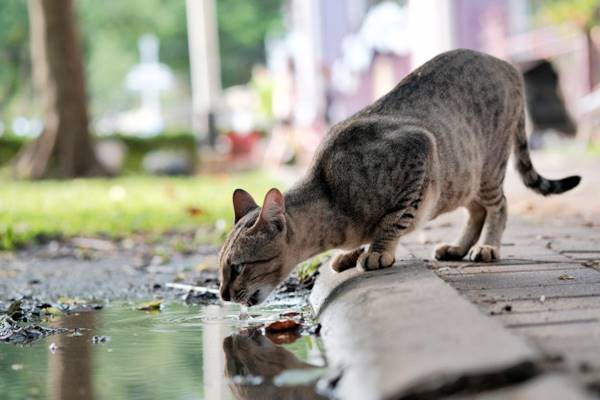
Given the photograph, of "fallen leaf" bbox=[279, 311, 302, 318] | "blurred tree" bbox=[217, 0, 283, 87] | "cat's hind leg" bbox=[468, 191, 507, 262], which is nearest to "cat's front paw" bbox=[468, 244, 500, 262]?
"cat's hind leg" bbox=[468, 191, 507, 262]

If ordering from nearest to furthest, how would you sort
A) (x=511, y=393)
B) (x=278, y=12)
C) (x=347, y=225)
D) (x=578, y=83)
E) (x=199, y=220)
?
(x=511, y=393) → (x=347, y=225) → (x=199, y=220) → (x=578, y=83) → (x=278, y=12)

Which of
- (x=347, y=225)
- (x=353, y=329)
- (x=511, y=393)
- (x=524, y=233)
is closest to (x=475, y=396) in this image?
(x=511, y=393)

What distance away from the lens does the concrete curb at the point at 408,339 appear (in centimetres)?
250

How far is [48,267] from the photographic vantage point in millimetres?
6629

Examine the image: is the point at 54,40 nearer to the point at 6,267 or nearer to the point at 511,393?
the point at 6,267

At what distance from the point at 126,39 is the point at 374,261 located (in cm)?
4056

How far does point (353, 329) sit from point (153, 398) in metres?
0.71

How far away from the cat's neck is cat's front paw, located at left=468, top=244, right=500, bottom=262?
0.67 m

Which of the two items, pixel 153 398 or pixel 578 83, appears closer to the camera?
pixel 153 398

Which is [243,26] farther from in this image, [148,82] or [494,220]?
[494,220]

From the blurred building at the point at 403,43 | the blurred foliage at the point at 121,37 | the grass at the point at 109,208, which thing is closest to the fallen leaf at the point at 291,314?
the grass at the point at 109,208

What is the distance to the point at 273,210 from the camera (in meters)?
4.18

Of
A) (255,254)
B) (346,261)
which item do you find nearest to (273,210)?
(255,254)

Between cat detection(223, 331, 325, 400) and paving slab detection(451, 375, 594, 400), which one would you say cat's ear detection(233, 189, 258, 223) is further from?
paving slab detection(451, 375, 594, 400)
